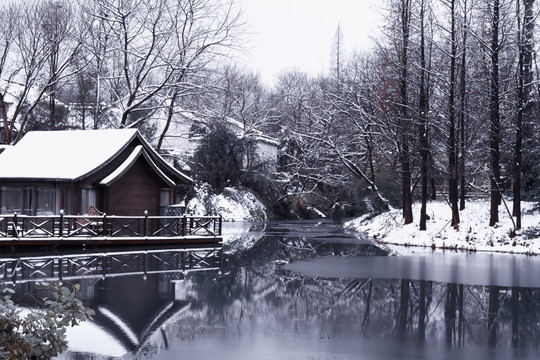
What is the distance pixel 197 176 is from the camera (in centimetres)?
5372

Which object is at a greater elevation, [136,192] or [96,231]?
[136,192]

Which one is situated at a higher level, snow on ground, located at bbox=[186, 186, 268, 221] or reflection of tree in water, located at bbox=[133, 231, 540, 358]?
snow on ground, located at bbox=[186, 186, 268, 221]

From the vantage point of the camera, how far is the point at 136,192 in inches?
1230

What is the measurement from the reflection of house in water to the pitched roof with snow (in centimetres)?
577

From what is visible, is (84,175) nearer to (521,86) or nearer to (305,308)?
(305,308)

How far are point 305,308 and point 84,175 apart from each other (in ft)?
56.6

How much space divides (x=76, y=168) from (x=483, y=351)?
22.6 metres

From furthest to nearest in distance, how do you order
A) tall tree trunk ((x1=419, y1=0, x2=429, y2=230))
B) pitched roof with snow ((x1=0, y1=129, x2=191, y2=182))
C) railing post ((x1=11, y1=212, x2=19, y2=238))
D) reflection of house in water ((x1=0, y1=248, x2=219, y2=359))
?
tall tree trunk ((x1=419, y1=0, x2=429, y2=230)) → pitched roof with snow ((x1=0, y1=129, x2=191, y2=182)) → railing post ((x1=11, y1=212, x2=19, y2=238)) → reflection of house in water ((x1=0, y1=248, x2=219, y2=359))

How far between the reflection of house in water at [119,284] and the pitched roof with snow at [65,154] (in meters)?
5.77

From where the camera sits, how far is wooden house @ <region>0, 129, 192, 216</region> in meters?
29.4

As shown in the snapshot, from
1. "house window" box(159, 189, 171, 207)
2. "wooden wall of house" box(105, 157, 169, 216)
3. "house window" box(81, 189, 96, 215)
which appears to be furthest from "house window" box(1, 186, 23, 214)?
"house window" box(159, 189, 171, 207)

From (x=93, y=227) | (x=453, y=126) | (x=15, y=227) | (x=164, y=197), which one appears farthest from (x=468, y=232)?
(x=15, y=227)

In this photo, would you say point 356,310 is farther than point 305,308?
No

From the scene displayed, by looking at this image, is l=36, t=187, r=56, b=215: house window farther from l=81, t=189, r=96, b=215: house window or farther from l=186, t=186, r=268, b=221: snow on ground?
l=186, t=186, r=268, b=221: snow on ground
